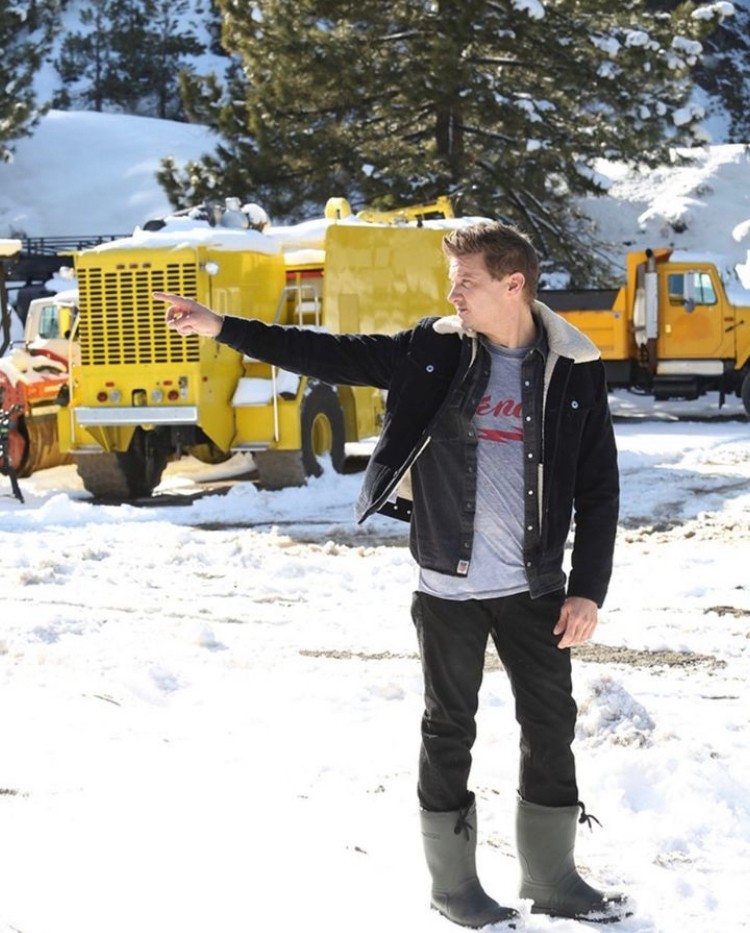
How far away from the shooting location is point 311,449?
15.5m

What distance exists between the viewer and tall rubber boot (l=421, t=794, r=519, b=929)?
4.15 meters

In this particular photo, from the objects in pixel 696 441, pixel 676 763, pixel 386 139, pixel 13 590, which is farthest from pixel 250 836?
pixel 386 139

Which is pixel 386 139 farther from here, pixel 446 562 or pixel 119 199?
pixel 119 199

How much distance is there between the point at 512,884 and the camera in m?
4.45

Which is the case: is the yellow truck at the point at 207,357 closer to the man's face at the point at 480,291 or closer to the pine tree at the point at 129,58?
the man's face at the point at 480,291

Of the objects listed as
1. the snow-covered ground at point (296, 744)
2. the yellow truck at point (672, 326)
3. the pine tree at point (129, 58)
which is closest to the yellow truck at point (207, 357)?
the snow-covered ground at point (296, 744)

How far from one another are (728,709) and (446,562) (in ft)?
8.98

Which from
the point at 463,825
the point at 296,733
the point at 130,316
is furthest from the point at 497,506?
the point at 130,316

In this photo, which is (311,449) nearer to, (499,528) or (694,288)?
(499,528)

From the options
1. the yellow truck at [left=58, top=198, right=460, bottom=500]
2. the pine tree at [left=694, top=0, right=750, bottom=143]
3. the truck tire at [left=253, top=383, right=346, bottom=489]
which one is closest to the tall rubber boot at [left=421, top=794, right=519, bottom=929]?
the yellow truck at [left=58, top=198, right=460, bottom=500]

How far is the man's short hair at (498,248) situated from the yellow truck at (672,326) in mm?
21602

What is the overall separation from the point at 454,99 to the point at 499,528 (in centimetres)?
2553

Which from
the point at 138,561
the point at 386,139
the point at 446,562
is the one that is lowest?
the point at 138,561

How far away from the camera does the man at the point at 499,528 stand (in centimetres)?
412
